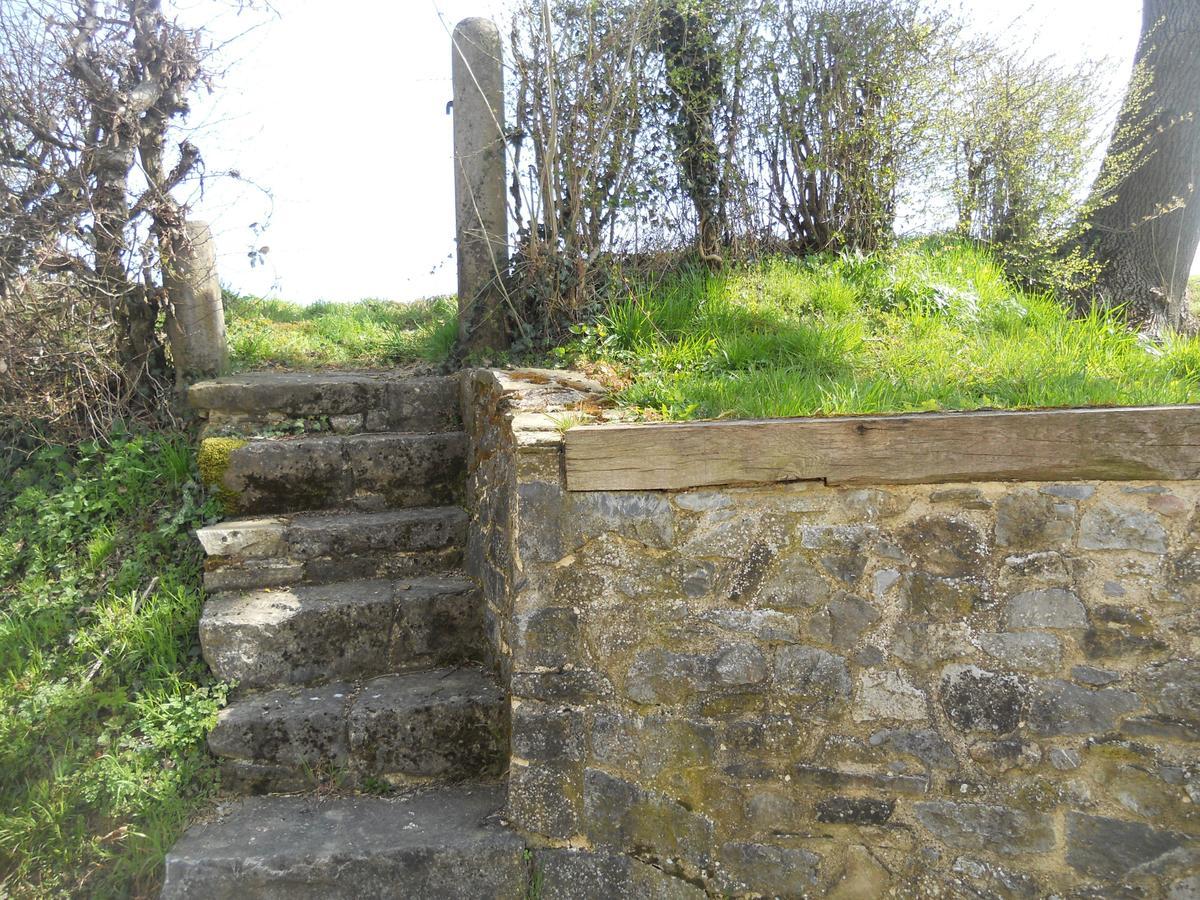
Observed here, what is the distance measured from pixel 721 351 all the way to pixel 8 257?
11.3 ft

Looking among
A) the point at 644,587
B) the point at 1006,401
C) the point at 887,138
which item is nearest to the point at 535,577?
the point at 644,587

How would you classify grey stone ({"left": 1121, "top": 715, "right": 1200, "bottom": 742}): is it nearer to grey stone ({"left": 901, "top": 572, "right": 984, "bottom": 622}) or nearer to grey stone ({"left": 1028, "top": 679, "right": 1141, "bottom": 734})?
grey stone ({"left": 1028, "top": 679, "right": 1141, "bottom": 734})

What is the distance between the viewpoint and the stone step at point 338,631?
11.0 feet

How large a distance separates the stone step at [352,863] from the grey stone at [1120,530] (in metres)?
2.06

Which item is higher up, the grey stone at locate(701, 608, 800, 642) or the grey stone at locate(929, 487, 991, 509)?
the grey stone at locate(929, 487, 991, 509)

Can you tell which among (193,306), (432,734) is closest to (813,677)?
(432,734)

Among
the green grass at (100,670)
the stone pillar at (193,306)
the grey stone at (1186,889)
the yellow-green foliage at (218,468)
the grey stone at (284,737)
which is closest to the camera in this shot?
the grey stone at (1186,889)

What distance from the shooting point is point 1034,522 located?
2.68 m

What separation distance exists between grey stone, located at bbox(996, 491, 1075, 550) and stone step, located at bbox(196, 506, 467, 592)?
7.42 ft

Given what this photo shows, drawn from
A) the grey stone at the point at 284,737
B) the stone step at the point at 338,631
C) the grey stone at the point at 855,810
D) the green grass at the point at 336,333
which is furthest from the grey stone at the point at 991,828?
the green grass at the point at 336,333

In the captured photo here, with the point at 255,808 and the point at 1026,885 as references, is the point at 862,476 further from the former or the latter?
the point at 255,808

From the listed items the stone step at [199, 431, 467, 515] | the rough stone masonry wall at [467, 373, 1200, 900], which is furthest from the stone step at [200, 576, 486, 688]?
the rough stone masonry wall at [467, 373, 1200, 900]

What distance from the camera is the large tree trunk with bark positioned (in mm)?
5621

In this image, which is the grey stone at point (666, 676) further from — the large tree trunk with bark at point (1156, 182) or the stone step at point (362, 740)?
the large tree trunk with bark at point (1156, 182)
